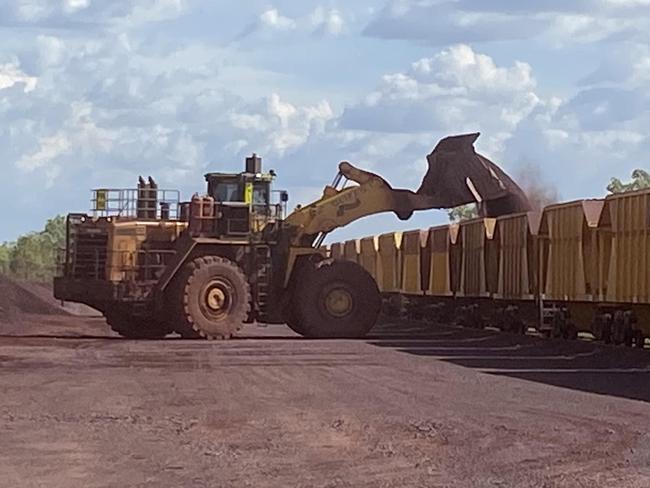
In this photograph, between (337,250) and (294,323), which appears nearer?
(294,323)

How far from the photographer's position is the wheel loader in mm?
32625

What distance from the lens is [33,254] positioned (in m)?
115

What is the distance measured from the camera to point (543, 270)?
113ft

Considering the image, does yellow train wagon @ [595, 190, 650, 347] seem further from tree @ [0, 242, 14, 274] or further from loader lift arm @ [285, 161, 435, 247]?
tree @ [0, 242, 14, 274]

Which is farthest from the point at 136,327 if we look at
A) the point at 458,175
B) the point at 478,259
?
the point at 478,259

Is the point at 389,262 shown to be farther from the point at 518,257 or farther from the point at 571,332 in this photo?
the point at 571,332

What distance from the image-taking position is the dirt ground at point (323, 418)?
12469 mm

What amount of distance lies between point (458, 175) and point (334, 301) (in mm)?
3891

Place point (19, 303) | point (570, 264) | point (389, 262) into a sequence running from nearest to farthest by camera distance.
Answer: point (570, 264) < point (389, 262) < point (19, 303)

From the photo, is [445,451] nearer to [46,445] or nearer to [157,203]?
[46,445]

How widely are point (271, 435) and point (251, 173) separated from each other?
19587mm

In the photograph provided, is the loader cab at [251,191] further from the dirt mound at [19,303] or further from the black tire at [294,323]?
the dirt mound at [19,303]

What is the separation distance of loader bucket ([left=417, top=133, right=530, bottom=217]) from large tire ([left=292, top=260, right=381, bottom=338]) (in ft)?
8.09

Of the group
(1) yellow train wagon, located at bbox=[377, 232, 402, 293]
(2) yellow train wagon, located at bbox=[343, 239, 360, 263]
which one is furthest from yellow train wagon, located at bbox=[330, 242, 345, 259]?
(1) yellow train wagon, located at bbox=[377, 232, 402, 293]
